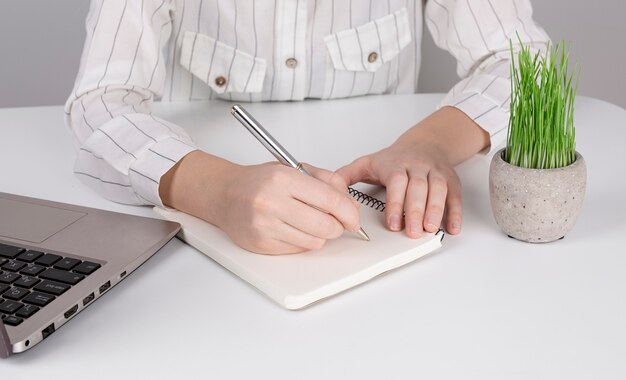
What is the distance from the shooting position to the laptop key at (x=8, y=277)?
69 cm

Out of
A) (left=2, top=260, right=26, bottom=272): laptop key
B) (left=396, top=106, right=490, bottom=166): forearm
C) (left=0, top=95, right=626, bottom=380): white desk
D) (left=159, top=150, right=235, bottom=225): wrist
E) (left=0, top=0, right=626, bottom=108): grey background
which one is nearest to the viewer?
(left=0, top=95, right=626, bottom=380): white desk

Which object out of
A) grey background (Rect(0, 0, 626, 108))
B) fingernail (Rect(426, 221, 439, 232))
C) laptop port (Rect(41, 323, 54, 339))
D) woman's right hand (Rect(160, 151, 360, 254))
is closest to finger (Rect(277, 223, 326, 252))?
woman's right hand (Rect(160, 151, 360, 254))

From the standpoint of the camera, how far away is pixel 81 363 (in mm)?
628

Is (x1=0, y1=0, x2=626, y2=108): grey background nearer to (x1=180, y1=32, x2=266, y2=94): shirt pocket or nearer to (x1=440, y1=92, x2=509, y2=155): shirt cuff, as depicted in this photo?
(x1=180, y1=32, x2=266, y2=94): shirt pocket

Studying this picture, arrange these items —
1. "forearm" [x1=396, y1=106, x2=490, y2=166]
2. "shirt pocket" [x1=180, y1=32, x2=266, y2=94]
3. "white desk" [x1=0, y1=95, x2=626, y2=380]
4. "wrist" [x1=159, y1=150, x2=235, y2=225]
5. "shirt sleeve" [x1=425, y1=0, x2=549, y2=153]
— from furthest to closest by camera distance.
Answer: "shirt pocket" [x1=180, y1=32, x2=266, y2=94]
"shirt sleeve" [x1=425, y1=0, x2=549, y2=153]
"forearm" [x1=396, y1=106, x2=490, y2=166]
"wrist" [x1=159, y1=150, x2=235, y2=225]
"white desk" [x1=0, y1=95, x2=626, y2=380]

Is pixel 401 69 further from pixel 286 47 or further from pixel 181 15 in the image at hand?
pixel 181 15

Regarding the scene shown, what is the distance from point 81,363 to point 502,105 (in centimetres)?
64

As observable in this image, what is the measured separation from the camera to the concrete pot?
75 cm

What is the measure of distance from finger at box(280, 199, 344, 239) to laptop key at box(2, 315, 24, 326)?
24 cm

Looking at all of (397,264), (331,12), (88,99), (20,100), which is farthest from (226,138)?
(20,100)

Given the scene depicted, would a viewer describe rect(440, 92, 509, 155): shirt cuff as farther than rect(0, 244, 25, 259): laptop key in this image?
Yes

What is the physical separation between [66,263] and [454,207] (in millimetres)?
381

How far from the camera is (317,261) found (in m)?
0.74

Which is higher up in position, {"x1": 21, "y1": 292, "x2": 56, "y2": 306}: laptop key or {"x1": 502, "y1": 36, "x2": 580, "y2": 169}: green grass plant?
{"x1": 502, "y1": 36, "x2": 580, "y2": 169}: green grass plant
